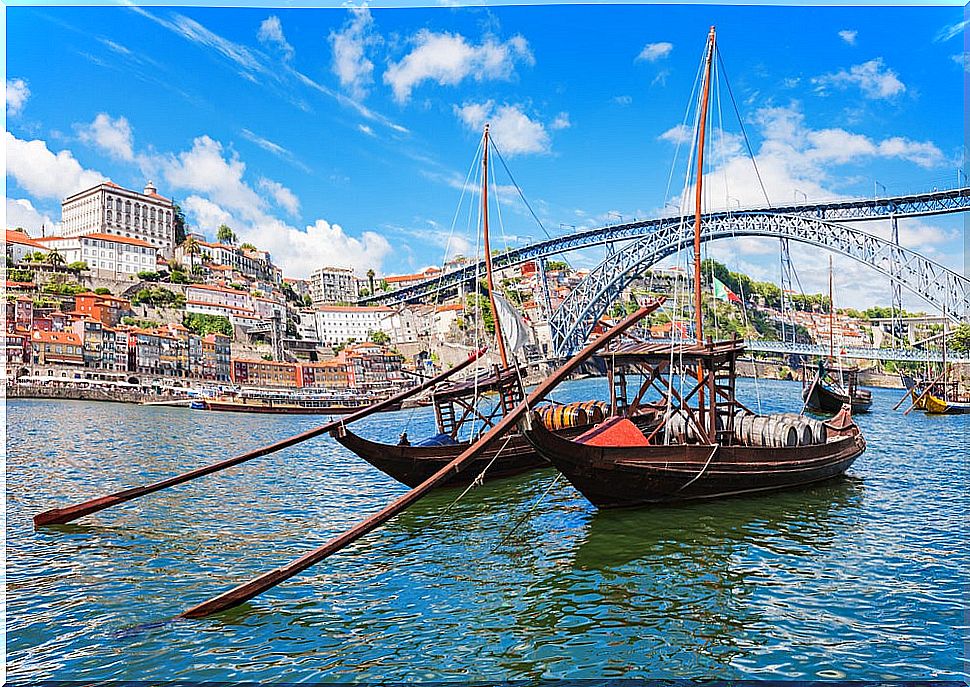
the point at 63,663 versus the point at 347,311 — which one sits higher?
the point at 347,311

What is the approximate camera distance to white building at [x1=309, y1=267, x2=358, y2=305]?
34.3 metres

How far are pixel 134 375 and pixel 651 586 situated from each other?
25.2m

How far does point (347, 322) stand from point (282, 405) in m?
9.94

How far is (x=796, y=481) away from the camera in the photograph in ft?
22.1

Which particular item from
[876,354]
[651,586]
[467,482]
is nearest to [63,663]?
[651,586]

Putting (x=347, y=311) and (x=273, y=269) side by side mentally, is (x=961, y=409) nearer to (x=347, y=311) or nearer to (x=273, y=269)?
(x=347, y=311)

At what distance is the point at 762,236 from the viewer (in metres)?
20.4

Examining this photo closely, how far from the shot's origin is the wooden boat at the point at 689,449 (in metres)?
5.41

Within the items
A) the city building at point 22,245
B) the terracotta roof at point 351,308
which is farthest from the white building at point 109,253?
the terracotta roof at point 351,308

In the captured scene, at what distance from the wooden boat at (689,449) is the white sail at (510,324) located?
1112mm

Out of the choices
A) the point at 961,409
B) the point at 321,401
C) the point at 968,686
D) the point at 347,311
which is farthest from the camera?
the point at 347,311

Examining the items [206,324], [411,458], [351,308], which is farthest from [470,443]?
[351,308]

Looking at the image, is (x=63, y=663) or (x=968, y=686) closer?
(x=968, y=686)

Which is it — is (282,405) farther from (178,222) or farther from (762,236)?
(762,236)
